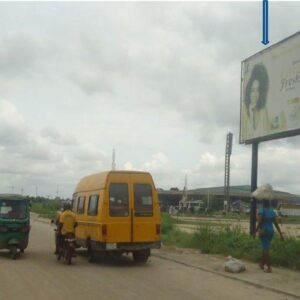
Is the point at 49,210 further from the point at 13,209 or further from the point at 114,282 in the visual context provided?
the point at 114,282

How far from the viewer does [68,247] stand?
1499 cm

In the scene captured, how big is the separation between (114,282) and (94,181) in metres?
4.97

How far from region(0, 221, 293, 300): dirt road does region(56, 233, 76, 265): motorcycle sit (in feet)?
0.79

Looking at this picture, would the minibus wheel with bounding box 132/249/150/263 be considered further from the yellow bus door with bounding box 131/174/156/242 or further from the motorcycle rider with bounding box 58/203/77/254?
the motorcycle rider with bounding box 58/203/77/254

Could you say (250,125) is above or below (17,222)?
above

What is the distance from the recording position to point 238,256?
639 inches

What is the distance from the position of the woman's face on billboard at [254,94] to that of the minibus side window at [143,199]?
19.6 feet

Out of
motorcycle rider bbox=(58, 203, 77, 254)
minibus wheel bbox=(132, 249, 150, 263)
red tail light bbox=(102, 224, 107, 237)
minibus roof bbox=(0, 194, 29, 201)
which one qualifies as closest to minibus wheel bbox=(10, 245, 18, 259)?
minibus roof bbox=(0, 194, 29, 201)

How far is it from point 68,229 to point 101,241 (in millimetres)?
1408

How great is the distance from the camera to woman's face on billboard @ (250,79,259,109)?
19.1 metres

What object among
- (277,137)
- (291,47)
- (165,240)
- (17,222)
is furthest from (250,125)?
(17,222)

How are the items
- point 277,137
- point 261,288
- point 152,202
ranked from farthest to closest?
point 277,137, point 152,202, point 261,288

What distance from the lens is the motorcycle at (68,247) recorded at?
1493 centimetres

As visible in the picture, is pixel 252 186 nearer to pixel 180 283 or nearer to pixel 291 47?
pixel 291 47
